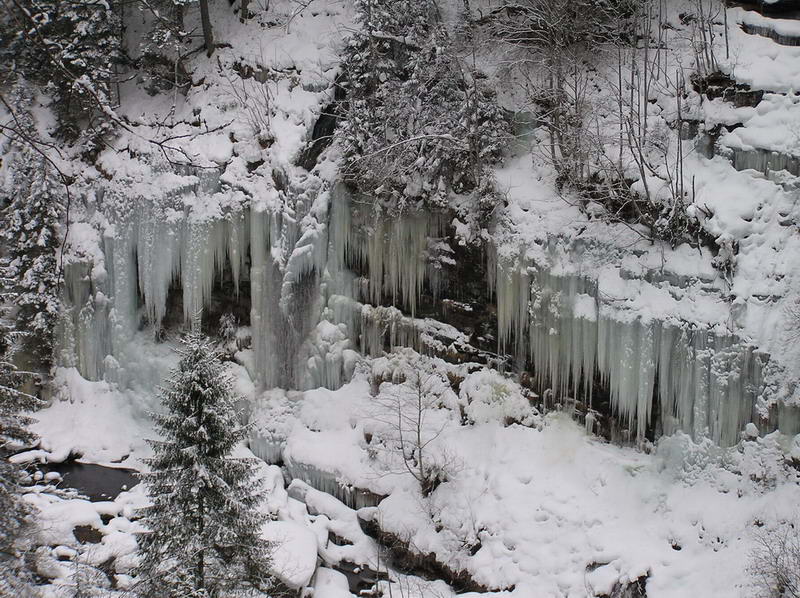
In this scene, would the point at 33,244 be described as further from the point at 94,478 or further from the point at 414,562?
the point at 414,562

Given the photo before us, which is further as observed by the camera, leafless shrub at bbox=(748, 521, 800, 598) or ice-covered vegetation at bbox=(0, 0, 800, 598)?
ice-covered vegetation at bbox=(0, 0, 800, 598)

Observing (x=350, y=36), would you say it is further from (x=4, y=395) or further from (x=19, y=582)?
(x=19, y=582)

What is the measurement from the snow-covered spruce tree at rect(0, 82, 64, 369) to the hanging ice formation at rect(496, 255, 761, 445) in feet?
35.2

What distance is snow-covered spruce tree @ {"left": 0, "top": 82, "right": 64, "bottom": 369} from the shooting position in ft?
55.8

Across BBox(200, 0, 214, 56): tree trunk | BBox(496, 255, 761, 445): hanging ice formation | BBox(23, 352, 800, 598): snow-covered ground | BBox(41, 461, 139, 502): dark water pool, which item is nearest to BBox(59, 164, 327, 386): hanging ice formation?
BBox(23, 352, 800, 598): snow-covered ground

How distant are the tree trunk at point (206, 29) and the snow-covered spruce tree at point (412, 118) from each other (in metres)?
4.63

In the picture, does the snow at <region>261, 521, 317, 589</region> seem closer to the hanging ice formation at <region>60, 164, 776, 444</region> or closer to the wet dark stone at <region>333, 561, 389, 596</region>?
the wet dark stone at <region>333, 561, 389, 596</region>

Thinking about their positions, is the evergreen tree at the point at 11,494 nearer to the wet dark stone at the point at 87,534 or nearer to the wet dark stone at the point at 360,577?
the wet dark stone at the point at 87,534

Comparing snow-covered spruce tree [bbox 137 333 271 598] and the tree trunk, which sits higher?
the tree trunk

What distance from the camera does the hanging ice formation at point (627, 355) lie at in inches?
485

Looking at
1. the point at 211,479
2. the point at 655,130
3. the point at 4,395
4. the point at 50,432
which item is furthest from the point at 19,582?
the point at 655,130

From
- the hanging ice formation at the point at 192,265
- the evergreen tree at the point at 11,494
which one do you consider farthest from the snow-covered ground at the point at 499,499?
the hanging ice formation at the point at 192,265

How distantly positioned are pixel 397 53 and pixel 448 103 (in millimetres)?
1964

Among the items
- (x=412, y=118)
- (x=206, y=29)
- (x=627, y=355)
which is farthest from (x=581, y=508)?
(x=206, y=29)
